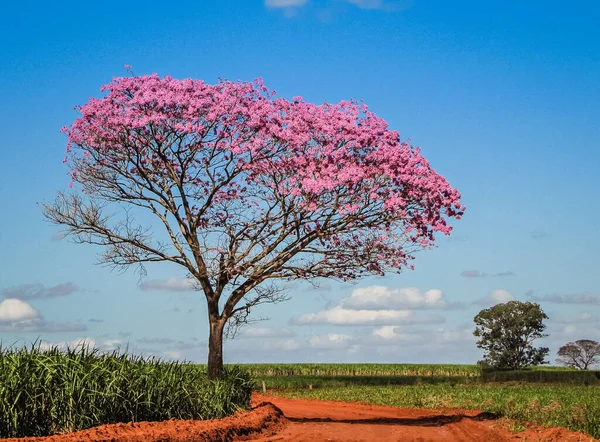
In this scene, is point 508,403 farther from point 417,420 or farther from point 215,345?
point 215,345

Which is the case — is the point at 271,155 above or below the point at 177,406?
above

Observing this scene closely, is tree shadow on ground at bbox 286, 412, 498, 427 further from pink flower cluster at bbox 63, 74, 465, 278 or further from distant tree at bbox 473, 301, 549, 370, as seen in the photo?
distant tree at bbox 473, 301, 549, 370

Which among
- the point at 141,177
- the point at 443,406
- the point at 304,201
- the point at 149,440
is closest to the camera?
the point at 149,440

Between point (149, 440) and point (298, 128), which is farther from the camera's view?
point (298, 128)

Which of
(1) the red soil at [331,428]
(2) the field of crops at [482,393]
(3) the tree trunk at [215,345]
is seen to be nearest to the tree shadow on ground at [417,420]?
(1) the red soil at [331,428]

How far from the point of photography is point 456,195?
960 inches

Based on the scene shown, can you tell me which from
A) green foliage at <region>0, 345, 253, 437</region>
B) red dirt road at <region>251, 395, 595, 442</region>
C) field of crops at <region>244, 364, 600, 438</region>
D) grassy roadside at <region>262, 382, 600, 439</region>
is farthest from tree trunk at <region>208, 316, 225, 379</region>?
grassy roadside at <region>262, 382, 600, 439</region>

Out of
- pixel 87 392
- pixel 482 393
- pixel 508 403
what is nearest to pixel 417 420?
pixel 508 403

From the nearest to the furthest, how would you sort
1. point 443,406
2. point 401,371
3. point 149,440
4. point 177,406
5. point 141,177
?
point 149,440 < point 177,406 < point 141,177 < point 443,406 < point 401,371

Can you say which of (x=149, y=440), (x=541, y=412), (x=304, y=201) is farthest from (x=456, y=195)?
(x=149, y=440)

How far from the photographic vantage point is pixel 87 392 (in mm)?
16188

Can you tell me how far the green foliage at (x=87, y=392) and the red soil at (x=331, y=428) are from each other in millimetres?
794

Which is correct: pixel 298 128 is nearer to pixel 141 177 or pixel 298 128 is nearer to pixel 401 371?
pixel 141 177

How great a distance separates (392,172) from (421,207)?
1650 millimetres
